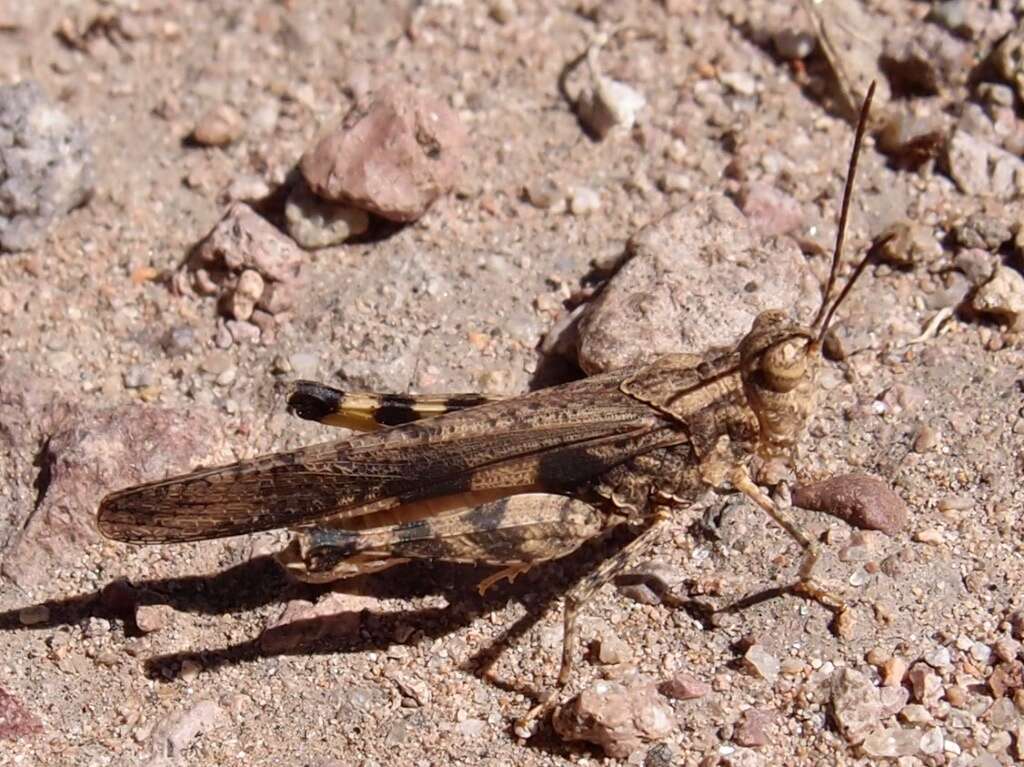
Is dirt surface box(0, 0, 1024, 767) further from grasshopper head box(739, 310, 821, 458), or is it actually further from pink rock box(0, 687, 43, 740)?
grasshopper head box(739, 310, 821, 458)

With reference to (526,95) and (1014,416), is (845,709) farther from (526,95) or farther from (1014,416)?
(526,95)

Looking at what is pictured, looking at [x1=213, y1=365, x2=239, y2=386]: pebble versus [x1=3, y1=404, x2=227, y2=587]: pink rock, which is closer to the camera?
[x1=3, y1=404, x2=227, y2=587]: pink rock

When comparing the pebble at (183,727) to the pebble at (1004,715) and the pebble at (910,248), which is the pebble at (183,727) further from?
the pebble at (910,248)

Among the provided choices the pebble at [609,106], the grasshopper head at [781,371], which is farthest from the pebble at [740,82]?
the grasshopper head at [781,371]

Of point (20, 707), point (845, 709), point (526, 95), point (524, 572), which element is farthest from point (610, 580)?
point (526, 95)

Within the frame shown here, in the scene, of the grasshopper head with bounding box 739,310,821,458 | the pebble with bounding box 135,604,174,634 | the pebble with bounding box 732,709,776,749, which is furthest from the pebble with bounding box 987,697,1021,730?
the pebble with bounding box 135,604,174,634

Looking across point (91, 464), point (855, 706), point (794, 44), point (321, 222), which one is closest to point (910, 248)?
point (794, 44)
